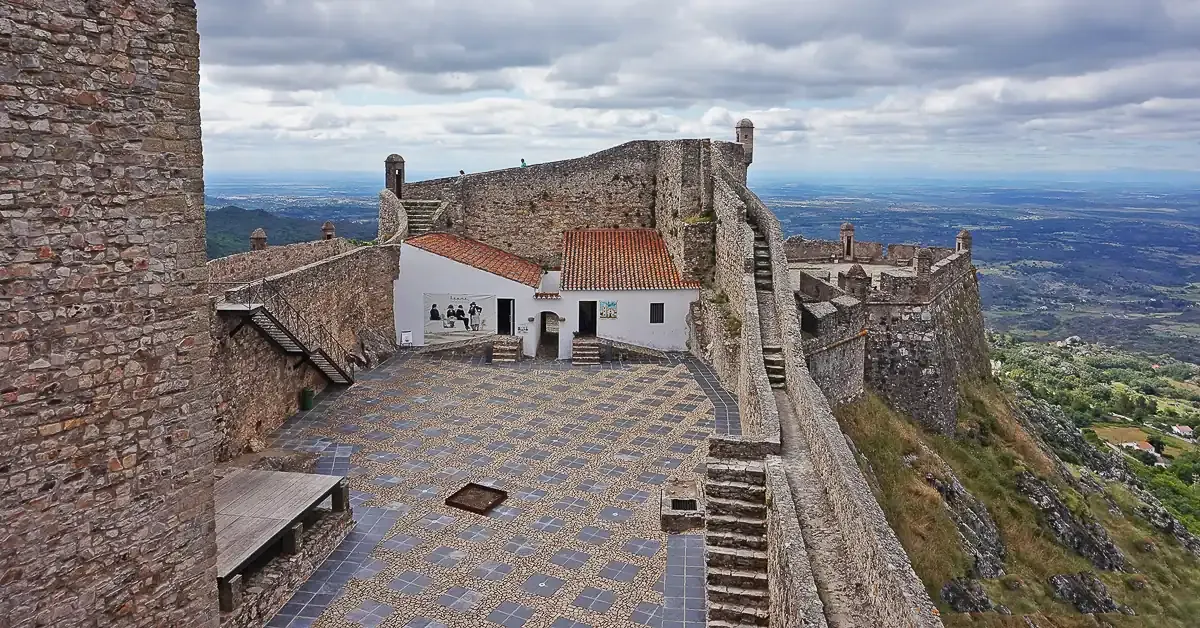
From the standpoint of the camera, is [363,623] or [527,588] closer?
[363,623]

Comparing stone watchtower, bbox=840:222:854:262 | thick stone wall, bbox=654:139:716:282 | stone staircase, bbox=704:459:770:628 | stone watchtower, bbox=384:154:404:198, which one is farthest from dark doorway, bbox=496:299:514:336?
stone staircase, bbox=704:459:770:628

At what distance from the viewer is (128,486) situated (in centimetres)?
501

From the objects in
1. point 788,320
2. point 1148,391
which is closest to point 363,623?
point 788,320

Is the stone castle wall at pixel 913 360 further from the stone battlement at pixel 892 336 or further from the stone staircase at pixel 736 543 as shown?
the stone staircase at pixel 736 543

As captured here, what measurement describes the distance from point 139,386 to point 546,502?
6.21 meters

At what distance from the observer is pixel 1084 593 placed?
1410 centimetres

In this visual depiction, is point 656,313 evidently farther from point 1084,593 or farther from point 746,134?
point 1084,593

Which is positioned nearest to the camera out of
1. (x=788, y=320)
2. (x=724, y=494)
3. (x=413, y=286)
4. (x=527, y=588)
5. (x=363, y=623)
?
(x=363, y=623)

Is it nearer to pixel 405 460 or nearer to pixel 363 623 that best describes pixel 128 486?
pixel 363 623

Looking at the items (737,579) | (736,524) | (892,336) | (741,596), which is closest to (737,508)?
(736,524)

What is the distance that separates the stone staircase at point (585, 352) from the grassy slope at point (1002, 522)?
6156 mm

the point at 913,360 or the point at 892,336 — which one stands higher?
the point at 892,336

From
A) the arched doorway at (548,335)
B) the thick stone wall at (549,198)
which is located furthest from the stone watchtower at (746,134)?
the arched doorway at (548,335)

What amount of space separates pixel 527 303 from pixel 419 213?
203 inches
